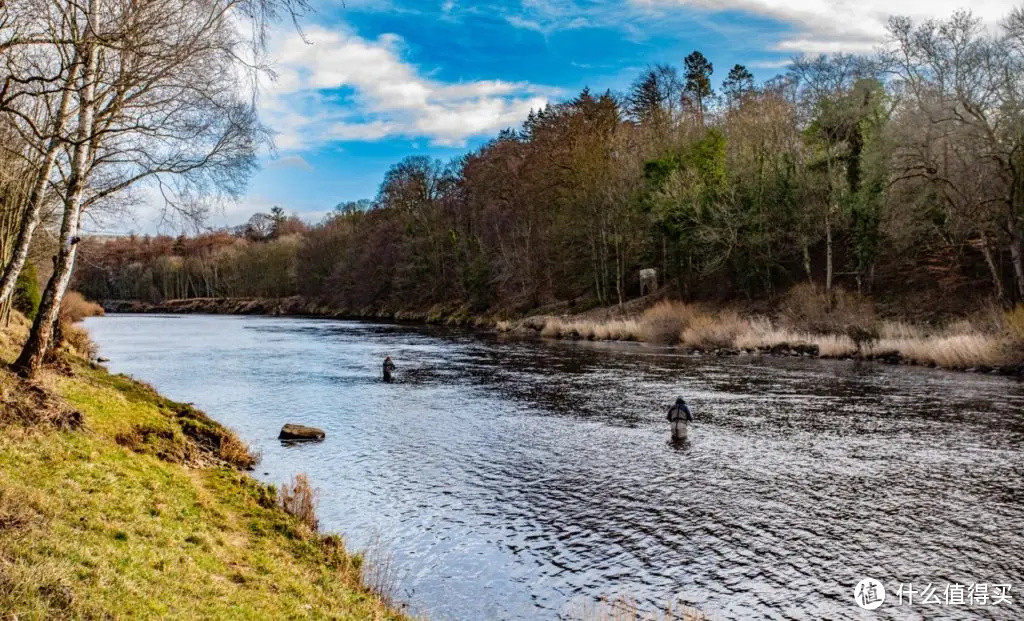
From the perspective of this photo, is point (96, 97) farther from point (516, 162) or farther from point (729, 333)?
point (516, 162)

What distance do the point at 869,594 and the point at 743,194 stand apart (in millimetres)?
42192

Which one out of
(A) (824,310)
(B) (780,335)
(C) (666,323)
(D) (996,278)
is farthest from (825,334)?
(C) (666,323)

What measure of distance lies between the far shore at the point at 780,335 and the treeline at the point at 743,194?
17.0ft

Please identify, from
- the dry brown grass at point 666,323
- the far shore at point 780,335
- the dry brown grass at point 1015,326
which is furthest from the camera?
the dry brown grass at point 666,323

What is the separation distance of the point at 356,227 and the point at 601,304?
62386 mm

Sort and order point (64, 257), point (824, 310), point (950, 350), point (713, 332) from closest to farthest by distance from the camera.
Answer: point (64, 257) < point (950, 350) < point (713, 332) < point (824, 310)

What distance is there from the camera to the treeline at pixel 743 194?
32.6m

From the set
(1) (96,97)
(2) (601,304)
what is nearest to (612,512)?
(1) (96,97)

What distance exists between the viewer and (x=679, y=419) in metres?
16.4

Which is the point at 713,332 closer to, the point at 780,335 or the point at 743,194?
the point at 780,335

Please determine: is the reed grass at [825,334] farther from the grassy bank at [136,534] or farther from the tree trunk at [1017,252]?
the grassy bank at [136,534]

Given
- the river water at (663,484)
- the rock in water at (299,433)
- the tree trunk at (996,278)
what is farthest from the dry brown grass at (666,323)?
the rock in water at (299,433)

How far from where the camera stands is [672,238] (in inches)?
2003
